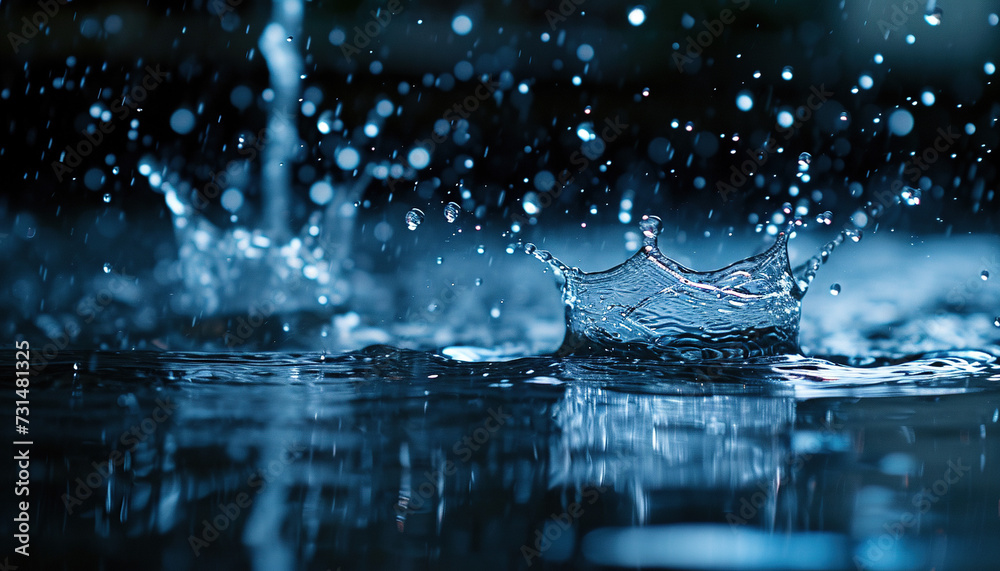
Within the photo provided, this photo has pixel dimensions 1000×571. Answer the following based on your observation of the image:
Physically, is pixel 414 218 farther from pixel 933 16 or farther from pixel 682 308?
pixel 933 16

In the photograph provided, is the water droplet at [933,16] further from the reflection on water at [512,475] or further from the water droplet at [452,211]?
the reflection on water at [512,475]

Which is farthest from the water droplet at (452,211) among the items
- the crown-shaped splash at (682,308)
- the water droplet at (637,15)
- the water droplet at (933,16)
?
the water droplet at (933,16)

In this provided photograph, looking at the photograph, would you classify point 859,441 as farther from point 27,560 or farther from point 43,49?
point 43,49

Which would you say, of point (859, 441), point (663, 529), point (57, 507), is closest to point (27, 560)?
point (57, 507)

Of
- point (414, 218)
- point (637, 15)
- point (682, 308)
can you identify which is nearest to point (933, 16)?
point (637, 15)

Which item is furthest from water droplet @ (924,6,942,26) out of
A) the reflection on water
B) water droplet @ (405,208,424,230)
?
the reflection on water

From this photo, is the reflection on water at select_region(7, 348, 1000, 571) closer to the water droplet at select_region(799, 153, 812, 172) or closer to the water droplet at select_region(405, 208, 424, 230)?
the water droplet at select_region(405, 208, 424, 230)
